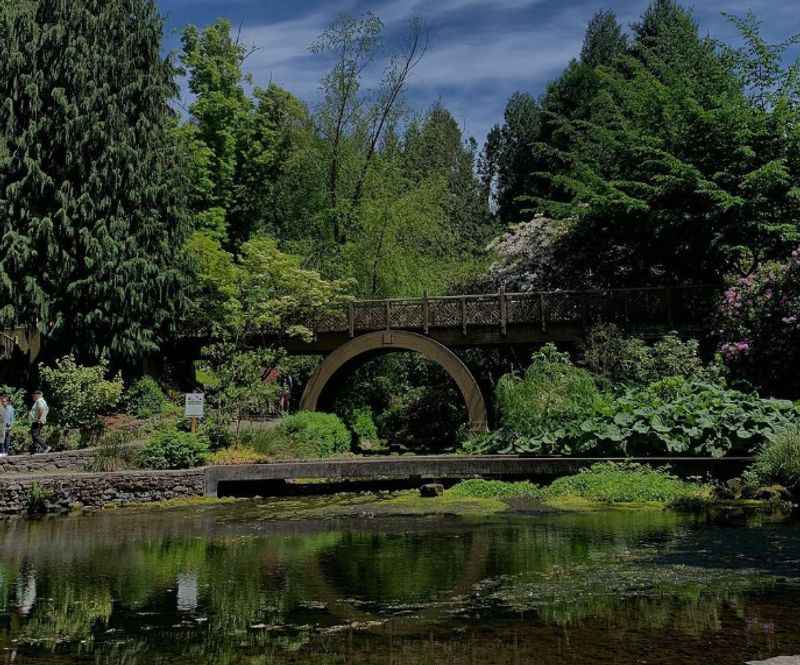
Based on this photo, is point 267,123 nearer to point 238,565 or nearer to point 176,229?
point 176,229

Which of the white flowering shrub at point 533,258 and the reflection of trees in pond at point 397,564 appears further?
the white flowering shrub at point 533,258

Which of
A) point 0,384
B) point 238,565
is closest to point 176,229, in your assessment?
point 0,384

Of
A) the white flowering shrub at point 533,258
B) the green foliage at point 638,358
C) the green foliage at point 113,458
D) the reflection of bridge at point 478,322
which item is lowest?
the green foliage at point 113,458

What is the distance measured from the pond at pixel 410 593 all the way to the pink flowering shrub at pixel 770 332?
812cm

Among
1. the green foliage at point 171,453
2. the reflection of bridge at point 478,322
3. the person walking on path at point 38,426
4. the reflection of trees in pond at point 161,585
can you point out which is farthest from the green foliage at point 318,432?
the reflection of trees in pond at point 161,585

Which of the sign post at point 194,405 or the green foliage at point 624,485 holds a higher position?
the sign post at point 194,405

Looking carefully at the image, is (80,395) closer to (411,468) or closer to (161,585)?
(411,468)

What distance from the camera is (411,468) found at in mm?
19094

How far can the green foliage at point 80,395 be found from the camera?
73.0 ft

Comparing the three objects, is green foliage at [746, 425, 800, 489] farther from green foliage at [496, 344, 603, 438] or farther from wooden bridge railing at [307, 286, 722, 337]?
wooden bridge railing at [307, 286, 722, 337]

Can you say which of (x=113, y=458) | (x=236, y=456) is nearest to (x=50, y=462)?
(x=113, y=458)

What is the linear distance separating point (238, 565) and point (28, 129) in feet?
61.4

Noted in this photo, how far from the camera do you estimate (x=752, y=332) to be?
851 inches

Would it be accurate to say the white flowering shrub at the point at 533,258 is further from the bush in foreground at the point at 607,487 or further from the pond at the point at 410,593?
the pond at the point at 410,593
